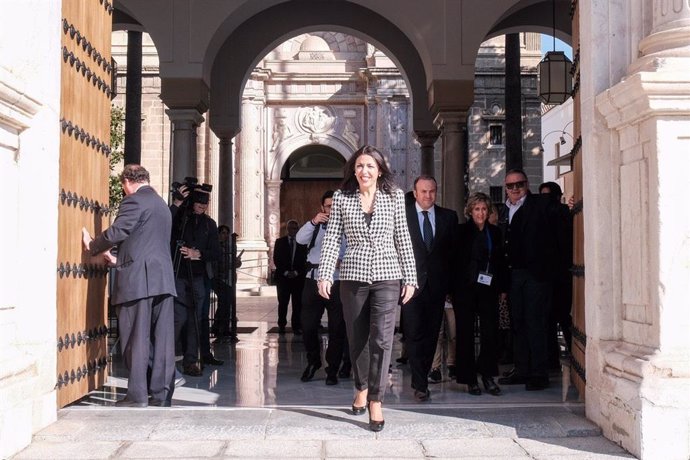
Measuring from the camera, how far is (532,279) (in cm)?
693

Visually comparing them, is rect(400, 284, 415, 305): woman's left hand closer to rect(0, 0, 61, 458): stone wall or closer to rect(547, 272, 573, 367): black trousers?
rect(0, 0, 61, 458): stone wall

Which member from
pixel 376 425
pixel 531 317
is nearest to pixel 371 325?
pixel 376 425

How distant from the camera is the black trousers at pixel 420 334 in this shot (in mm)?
6531

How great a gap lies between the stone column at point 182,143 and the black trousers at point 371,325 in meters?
A: 6.39

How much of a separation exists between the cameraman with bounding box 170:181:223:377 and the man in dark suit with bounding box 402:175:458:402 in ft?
7.58

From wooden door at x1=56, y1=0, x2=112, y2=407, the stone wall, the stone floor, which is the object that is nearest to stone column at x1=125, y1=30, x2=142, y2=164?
wooden door at x1=56, y1=0, x2=112, y2=407

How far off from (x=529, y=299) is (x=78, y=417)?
136 inches

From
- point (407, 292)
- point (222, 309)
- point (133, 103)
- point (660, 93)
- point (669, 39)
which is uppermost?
point (133, 103)

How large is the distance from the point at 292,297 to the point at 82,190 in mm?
6918

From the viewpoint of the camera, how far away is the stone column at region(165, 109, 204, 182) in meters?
11.4

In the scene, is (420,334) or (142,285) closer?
(142,285)

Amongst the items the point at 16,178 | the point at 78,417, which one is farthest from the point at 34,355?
the point at 16,178

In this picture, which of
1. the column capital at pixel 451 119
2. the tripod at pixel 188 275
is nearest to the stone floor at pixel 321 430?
the tripod at pixel 188 275

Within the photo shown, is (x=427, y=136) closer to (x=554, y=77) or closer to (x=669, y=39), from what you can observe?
(x=554, y=77)
